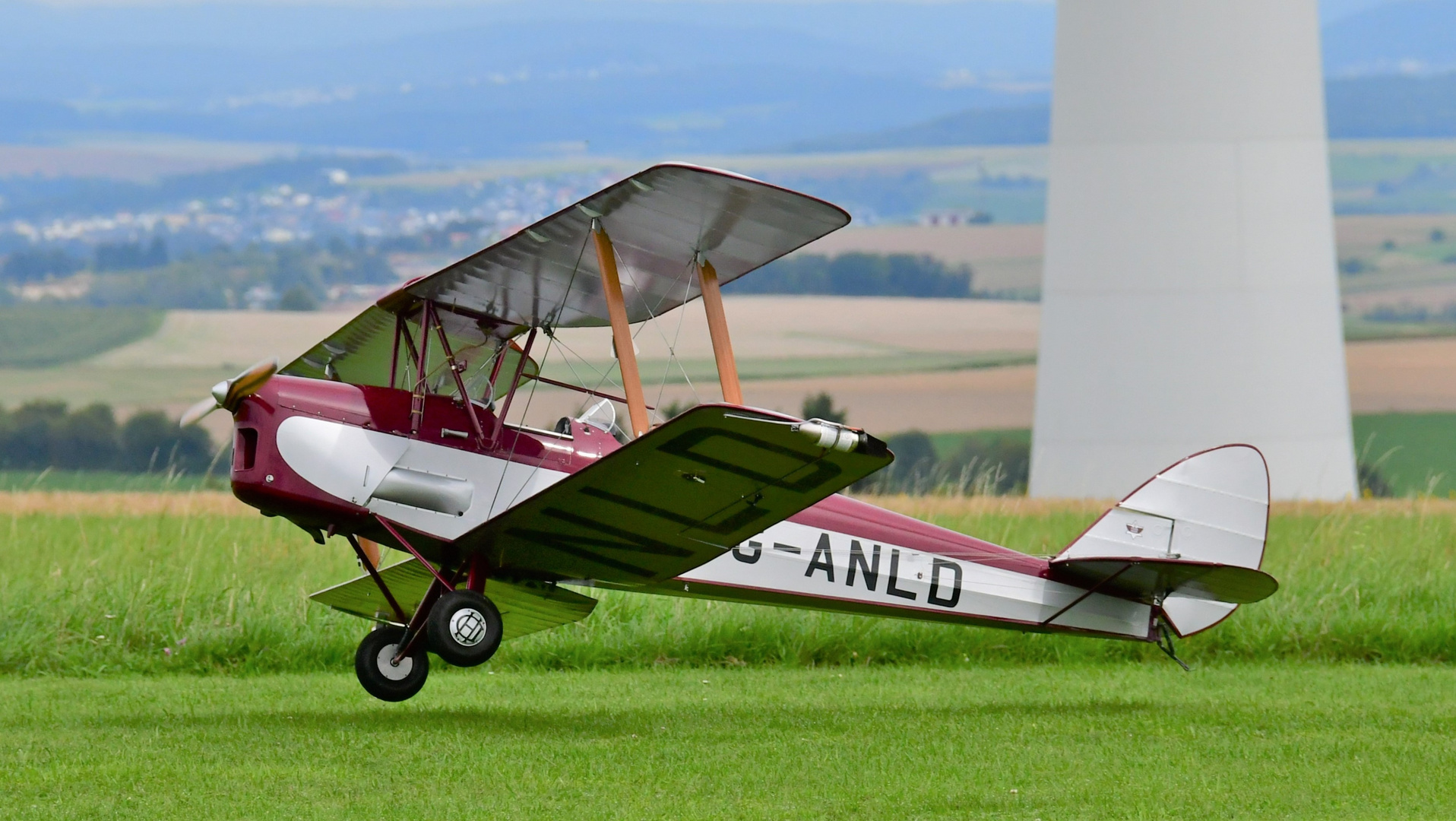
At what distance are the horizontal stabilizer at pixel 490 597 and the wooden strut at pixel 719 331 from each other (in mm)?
2326

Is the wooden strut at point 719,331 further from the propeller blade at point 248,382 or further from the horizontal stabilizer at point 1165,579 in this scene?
the horizontal stabilizer at point 1165,579

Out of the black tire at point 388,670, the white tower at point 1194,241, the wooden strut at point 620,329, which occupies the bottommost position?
the black tire at point 388,670

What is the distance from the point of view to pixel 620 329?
9055 mm

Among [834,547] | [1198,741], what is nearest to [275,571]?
[834,547]


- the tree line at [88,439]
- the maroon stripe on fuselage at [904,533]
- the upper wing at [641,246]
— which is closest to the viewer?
the upper wing at [641,246]

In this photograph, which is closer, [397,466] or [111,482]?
[397,466]

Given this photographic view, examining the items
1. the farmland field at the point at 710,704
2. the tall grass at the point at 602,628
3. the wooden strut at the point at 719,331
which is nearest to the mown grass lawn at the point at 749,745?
the farmland field at the point at 710,704

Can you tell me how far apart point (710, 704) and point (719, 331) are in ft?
9.36

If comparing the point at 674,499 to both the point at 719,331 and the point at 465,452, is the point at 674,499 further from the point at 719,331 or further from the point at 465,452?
the point at 465,452

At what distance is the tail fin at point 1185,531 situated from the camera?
1056 cm

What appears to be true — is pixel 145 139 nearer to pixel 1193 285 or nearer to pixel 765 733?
pixel 1193 285

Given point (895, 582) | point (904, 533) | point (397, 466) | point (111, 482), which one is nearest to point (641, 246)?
point (397, 466)

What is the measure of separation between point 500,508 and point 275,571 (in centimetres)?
519

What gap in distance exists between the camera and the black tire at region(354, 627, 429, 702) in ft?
31.7
